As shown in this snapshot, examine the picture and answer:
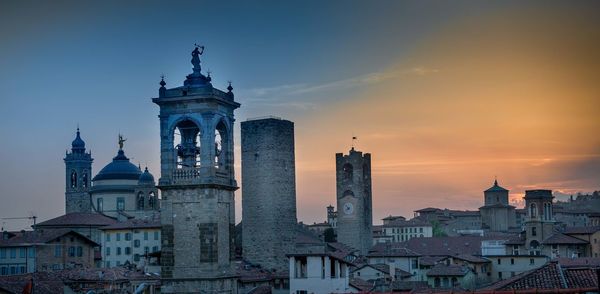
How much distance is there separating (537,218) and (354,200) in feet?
73.9

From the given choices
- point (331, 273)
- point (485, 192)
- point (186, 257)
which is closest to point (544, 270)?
point (186, 257)

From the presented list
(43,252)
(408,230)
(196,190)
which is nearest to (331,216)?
(408,230)

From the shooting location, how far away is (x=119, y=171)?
340 ft

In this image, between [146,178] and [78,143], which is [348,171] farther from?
[78,143]

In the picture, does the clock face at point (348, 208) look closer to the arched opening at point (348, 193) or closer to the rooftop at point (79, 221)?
the arched opening at point (348, 193)

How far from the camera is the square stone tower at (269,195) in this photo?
86.1 meters

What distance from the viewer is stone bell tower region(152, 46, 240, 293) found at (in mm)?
40594

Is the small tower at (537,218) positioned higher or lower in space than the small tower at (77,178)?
lower

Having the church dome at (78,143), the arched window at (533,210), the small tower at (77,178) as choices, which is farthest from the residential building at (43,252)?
the arched window at (533,210)

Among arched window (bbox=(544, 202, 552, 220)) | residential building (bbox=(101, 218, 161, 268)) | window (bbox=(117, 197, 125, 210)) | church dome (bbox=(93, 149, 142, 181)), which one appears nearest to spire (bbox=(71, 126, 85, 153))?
church dome (bbox=(93, 149, 142, 181))

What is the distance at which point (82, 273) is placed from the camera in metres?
46.5

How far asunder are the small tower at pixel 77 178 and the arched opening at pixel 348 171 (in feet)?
106

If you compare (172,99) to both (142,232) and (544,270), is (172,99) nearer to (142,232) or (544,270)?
(544,270)

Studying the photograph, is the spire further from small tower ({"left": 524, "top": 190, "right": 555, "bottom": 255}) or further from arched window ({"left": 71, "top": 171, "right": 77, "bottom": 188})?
small tower ({"left": 524, "top": 190, "right": 555, "bottom": 255})
